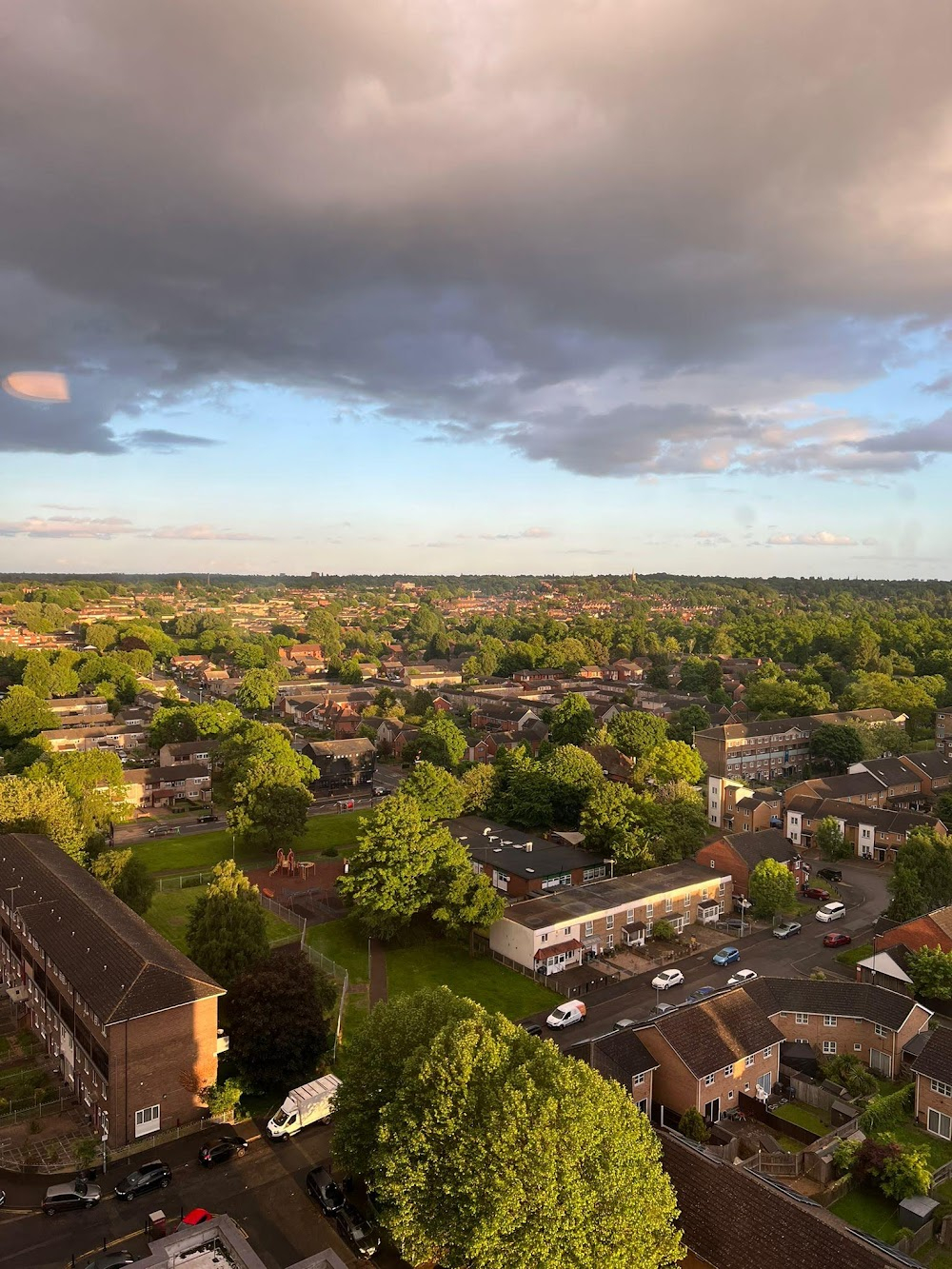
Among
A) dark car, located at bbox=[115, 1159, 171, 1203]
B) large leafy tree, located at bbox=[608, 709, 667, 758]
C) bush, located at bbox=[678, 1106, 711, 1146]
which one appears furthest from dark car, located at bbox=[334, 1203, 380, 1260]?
large leafy tree, located at bbox=[608, 709, 667, 758]

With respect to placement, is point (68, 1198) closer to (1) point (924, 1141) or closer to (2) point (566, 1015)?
(2) point (566, 1015)

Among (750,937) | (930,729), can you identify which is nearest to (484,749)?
(750,937)

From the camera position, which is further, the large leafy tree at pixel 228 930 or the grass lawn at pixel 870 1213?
the large leafy tree at pixel 228 930

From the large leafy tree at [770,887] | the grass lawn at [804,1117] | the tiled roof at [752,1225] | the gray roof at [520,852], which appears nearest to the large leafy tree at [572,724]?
the gray roof at [520,852]

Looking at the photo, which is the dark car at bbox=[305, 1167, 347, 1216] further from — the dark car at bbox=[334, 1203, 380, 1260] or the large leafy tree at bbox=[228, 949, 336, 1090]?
the large leafy tree at bbox=[228, 949, 336, 1090]

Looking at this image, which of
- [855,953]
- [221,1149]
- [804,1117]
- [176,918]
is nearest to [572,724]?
[855,953]

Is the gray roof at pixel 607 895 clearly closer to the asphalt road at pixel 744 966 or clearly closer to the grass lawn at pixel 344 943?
the asphalt road at pixel 744 966

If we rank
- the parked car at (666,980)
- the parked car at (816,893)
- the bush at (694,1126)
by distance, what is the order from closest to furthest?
1. the bush at (694,1126)
2. the parked car at (666,980)
3. the parked car at (816,893)
